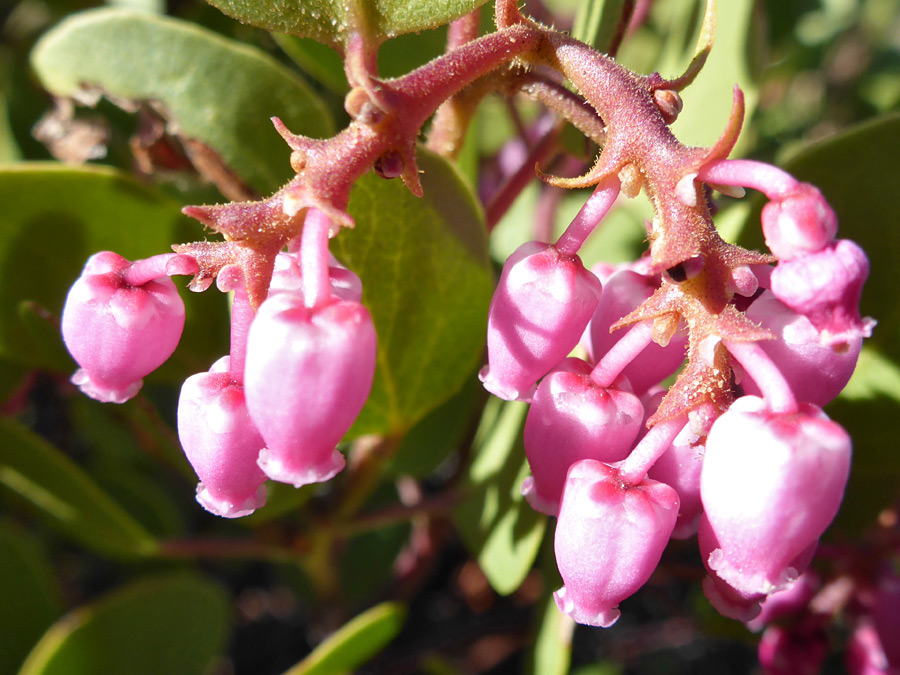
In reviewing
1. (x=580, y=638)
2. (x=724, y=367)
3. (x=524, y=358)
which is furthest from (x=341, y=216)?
(x=580, y=638)

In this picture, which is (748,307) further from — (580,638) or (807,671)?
(580,638)

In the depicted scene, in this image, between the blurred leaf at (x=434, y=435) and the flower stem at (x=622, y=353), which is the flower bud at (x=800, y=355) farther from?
the blurred leaf at (x=434, y=435)

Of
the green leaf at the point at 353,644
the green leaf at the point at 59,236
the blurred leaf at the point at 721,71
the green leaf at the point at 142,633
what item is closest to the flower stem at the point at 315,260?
the green leaf at the point at 59,236

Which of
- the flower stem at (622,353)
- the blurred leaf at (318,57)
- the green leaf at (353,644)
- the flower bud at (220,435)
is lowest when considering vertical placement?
the green leaf at (353,644)

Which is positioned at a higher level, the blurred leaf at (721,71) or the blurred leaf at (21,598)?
the blurred leaf at (721,71)

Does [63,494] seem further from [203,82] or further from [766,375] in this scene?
[766,375]

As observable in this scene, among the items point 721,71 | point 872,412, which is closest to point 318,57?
point 721,71
